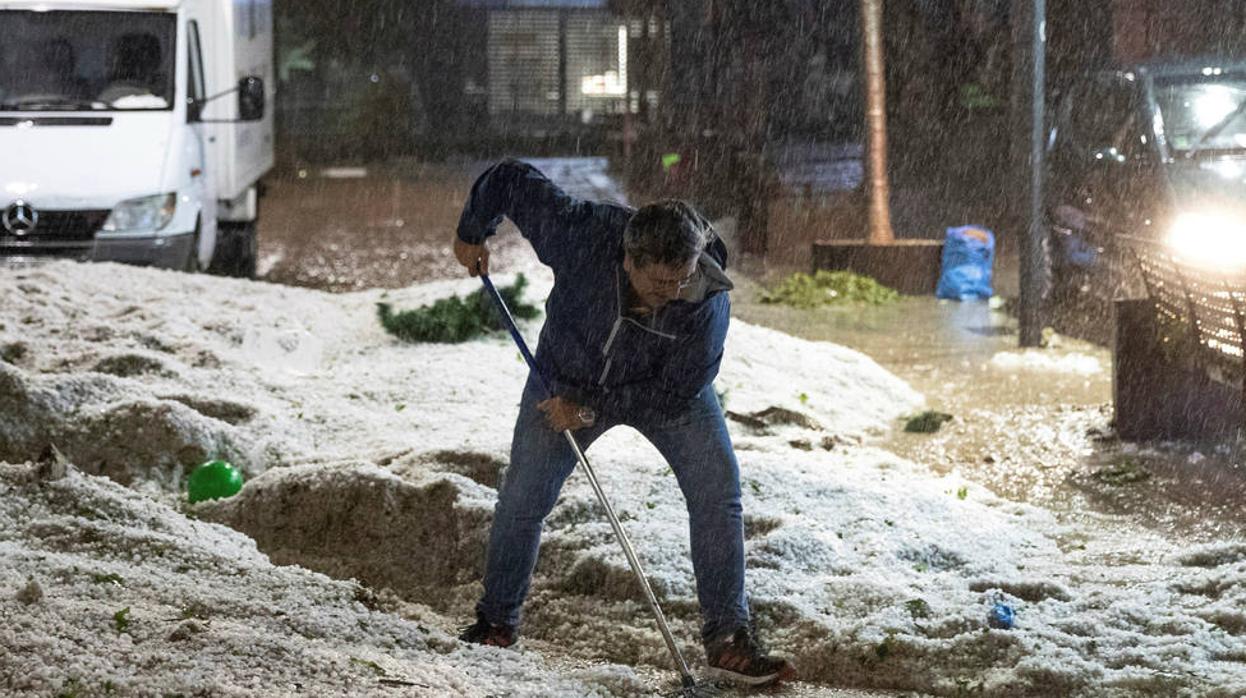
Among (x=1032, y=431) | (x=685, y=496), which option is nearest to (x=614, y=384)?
(x=685, y=496)

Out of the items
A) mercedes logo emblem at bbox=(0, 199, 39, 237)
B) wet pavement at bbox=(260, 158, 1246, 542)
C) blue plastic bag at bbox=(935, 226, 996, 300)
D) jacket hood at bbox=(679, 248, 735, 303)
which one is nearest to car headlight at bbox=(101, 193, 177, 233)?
mercedes logo emblem at bbox=(0, 199, 39, 237)

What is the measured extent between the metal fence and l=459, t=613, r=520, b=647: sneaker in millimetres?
4024

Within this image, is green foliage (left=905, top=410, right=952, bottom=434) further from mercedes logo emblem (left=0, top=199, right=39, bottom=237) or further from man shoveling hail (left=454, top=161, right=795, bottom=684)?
mercedes logo emblem (left=0, top=199, right=39, bottom=237)

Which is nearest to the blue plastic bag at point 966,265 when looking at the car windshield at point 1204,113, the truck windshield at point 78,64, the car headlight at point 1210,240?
the car windshield at point 1204,113

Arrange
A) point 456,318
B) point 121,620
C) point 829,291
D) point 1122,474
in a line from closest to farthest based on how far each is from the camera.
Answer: point 121,620, point 1122,474, point 456,318, point 829,291

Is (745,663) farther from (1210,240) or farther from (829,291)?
(829,291)

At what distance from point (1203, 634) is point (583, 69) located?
1437 inches

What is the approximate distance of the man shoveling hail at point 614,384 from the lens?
5184 mm

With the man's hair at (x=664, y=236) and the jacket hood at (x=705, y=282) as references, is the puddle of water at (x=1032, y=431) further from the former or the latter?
the man's hair at (x=664, y=236)

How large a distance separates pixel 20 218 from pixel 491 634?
7981 mm

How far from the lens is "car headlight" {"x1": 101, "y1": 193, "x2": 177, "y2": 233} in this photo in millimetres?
12578

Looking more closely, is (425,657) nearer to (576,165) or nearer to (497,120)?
(576,165)

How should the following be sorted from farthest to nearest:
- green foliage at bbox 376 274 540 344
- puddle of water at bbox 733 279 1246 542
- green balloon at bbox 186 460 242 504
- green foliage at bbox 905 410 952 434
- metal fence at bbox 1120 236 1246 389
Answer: green foliage at bbox 376 274 540 344 < green foliage at bbox 905 410 952 434 < puddle of water at bbox 733 279 1246 542 < metal fence at bbox 1120 236 1246 389 < green balloon at bbox 186 460 242 504

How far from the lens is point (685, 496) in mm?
5547
